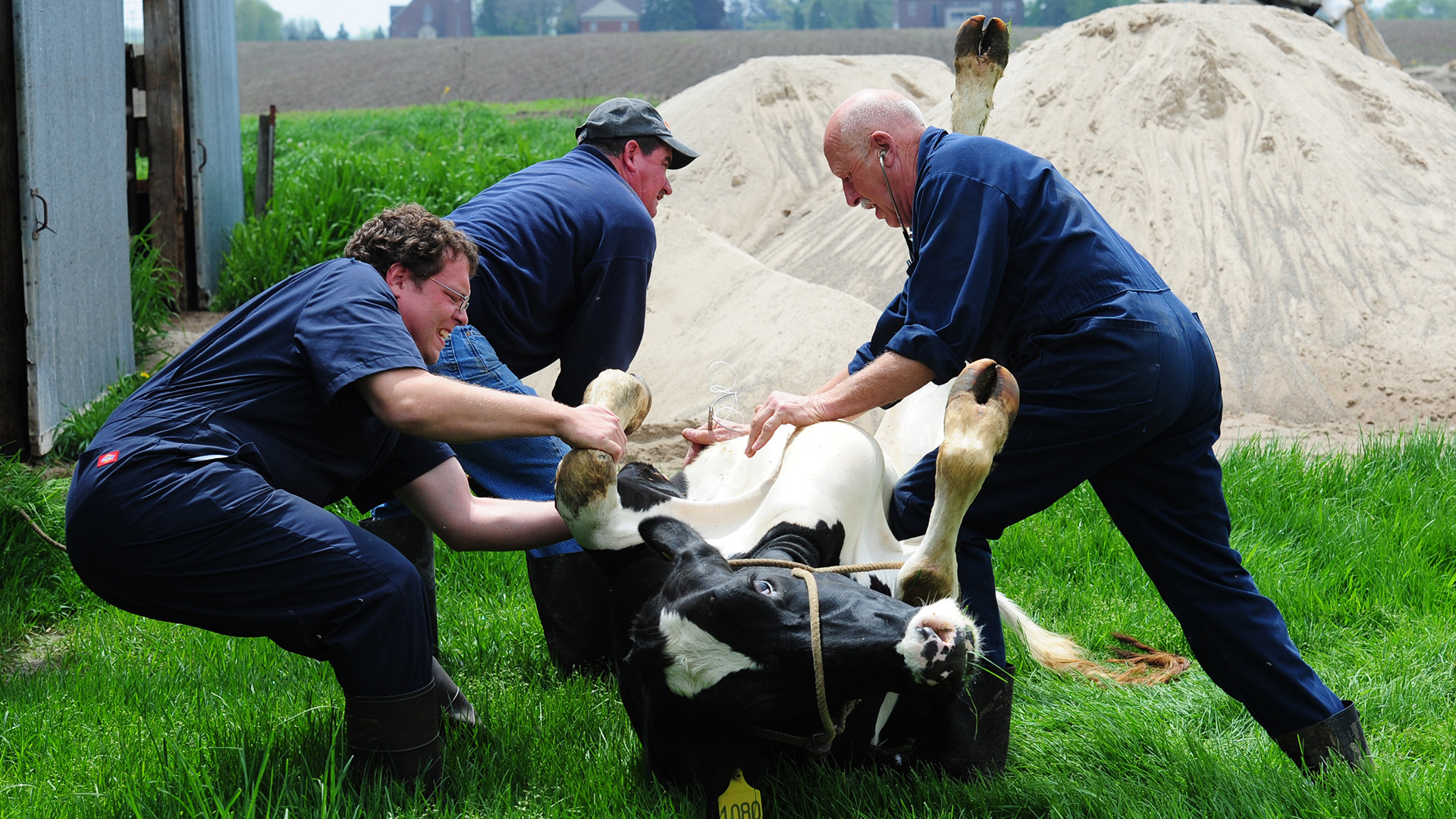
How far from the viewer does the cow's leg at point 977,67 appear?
4.71 m

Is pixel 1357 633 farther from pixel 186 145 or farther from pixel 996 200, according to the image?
pixel 186 145

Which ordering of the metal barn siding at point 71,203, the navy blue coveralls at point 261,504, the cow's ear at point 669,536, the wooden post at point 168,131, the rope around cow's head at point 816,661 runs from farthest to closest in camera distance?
the wooden post at point 168,131
the metal barn siding at point 71,203
the navy blue coveralls at point 261,504
the cow's ear at point 669,536
the rope around cow's head at point 816,661

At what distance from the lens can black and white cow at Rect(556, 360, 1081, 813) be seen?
236cm

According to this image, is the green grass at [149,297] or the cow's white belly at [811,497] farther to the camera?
the green grass at [149,297]

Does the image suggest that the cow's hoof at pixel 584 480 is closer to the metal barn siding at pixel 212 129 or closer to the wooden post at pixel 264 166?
the metal barn siding at pixel 212 129

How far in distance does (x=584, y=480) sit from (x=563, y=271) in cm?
177

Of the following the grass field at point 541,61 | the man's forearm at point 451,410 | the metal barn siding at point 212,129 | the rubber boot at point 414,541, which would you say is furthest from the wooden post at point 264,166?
the grass field at point 541,61

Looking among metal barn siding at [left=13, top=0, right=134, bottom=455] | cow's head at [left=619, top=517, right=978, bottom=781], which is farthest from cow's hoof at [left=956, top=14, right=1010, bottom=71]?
metal barn siding at [left=13, top=0, right=134, bottom=455]

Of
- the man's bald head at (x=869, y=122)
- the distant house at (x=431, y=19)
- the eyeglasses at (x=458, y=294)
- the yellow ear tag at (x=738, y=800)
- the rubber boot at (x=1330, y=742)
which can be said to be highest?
the distant house at (x=431, y=19)

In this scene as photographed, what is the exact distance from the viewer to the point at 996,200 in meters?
3.12

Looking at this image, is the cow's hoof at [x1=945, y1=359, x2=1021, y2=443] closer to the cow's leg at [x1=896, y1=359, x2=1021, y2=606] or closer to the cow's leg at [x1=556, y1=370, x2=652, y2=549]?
the cow's leg at [x1=896, y1=359, x2=1021, y2=606]

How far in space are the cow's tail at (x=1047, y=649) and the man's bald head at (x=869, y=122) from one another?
1540 mm

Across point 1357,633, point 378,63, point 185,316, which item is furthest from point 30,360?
point 378,63

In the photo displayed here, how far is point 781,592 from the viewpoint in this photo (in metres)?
2.44
